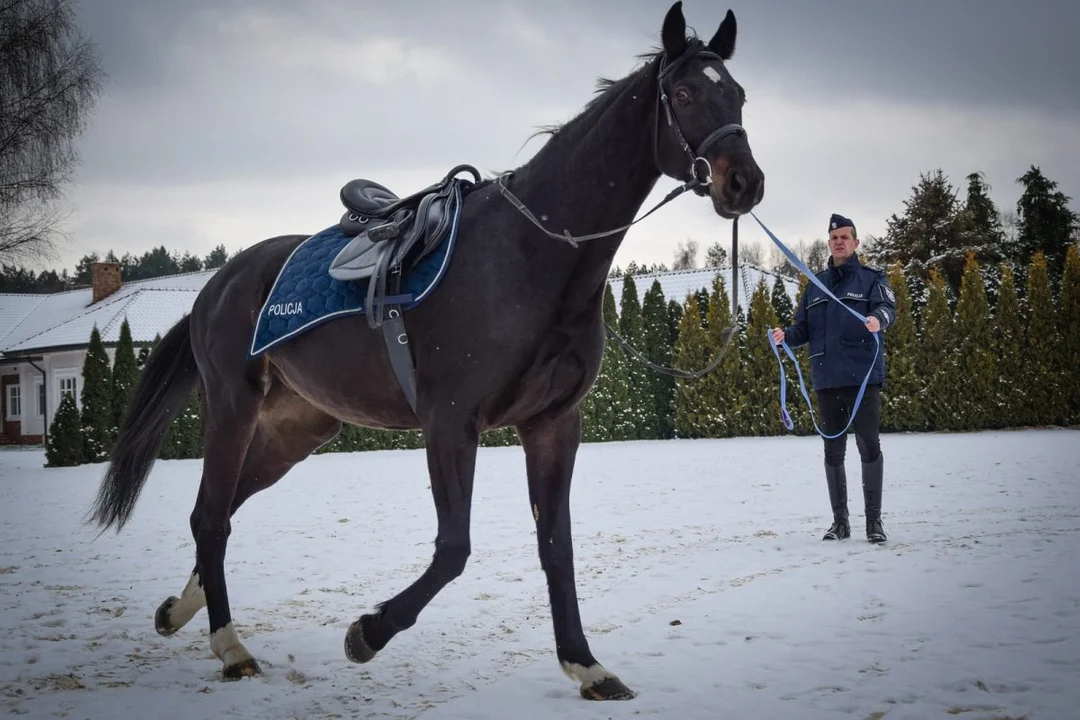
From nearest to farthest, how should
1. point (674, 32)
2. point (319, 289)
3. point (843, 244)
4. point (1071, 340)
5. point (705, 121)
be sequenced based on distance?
point (705, 121) → point (674, 32) → point (319, 289) → point (843, 244) → point (1071, 340)

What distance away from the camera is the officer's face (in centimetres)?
691

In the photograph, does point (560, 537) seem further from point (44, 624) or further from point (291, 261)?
point (44, 624)

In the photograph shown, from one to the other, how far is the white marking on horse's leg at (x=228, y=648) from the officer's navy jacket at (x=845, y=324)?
447 cm

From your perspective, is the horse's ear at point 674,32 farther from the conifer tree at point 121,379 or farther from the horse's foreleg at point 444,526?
the conifer tree at point 121,379

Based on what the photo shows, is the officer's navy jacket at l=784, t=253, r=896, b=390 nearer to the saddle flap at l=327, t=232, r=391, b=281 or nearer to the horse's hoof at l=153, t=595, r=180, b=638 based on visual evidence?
the saddle flap at l=327, t=232, r=391, b=281

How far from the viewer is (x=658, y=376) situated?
2003 cm

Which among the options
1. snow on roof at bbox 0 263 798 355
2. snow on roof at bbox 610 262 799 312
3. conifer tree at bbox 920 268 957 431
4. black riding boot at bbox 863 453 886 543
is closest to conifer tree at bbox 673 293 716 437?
conifer tree at bbox 920 268 957 431

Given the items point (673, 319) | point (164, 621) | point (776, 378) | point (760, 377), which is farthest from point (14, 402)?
point (164, 621)

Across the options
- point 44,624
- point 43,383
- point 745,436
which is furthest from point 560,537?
point 43,383

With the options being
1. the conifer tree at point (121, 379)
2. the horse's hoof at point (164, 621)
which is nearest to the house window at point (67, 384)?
the conifer tree at point (121, 379)

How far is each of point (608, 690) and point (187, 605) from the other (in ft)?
7.69

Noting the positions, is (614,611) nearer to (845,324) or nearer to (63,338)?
(845,324)

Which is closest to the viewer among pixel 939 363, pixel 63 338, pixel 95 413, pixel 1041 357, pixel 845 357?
pixel 845 357

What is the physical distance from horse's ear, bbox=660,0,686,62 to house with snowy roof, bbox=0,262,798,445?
79.9ft
